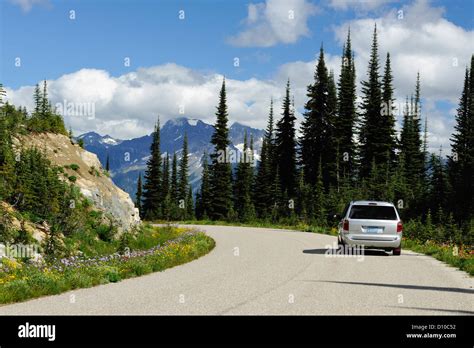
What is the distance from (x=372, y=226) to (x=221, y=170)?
5291 centimetres

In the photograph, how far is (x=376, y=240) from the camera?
1880 cm

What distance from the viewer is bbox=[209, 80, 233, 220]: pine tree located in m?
69.8

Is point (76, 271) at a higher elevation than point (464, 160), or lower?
lower

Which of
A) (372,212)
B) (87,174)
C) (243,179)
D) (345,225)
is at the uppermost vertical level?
(243,179)

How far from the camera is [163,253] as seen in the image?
16234 millimetres

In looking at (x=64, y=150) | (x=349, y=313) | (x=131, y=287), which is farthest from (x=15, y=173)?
(x=349, y=313)

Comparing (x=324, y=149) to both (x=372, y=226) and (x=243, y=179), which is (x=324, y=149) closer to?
(x=243, y=179)

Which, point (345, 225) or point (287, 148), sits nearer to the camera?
point (345, 225)

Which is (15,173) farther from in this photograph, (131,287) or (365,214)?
(365,214)

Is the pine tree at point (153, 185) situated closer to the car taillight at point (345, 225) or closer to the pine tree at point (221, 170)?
the pine tree at point (221, 170)
